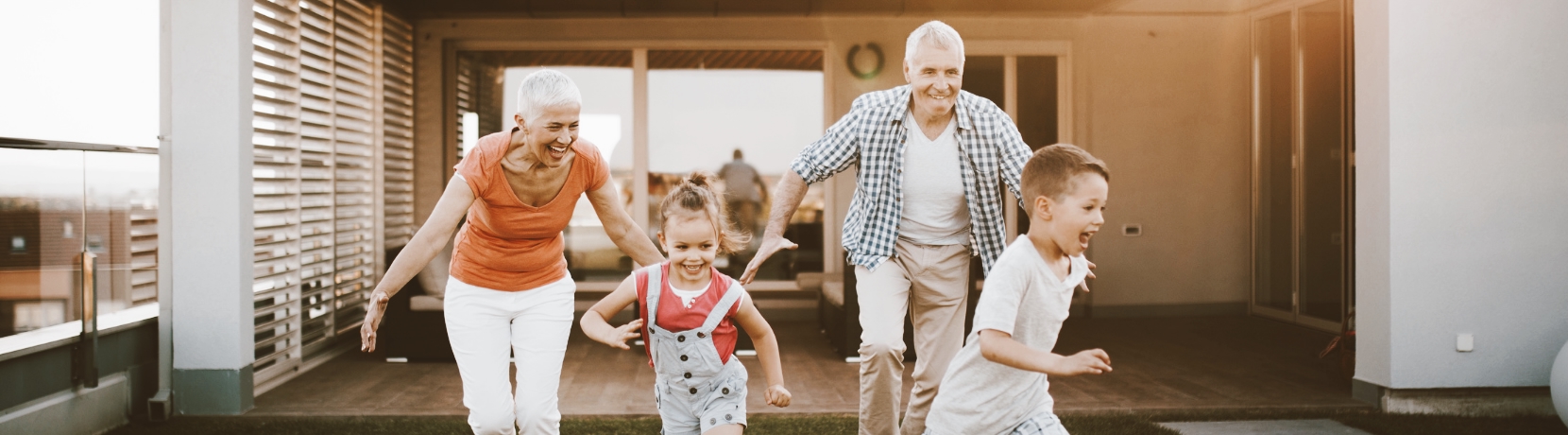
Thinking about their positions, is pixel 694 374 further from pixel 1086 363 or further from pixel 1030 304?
pixel 1086 363

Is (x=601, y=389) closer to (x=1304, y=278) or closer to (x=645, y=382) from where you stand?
(x=645, y=382)

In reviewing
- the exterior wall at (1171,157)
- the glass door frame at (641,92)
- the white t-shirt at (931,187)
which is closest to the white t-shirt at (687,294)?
the white t-shirt at (931,187)

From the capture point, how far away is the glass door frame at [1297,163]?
7.28m

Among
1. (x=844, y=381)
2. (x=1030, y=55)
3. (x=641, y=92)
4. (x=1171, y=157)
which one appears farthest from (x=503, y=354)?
(x=1171, y=157)

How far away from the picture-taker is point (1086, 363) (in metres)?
1.96

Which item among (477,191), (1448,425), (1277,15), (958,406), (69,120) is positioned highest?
(1277,15)

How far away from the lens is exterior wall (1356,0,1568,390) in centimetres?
463

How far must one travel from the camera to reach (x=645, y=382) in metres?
5.57

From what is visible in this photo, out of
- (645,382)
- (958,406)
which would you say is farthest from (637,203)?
(958,406)

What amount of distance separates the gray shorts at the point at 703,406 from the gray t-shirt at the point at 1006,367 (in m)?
0.58

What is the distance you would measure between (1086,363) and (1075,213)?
0.41 metres

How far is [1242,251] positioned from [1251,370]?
304cm

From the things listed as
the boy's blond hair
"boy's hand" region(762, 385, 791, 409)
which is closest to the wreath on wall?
"boy's hand" region(762, 385, 791, 409)

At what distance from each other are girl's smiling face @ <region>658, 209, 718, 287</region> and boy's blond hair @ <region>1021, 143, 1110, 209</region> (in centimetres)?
83
